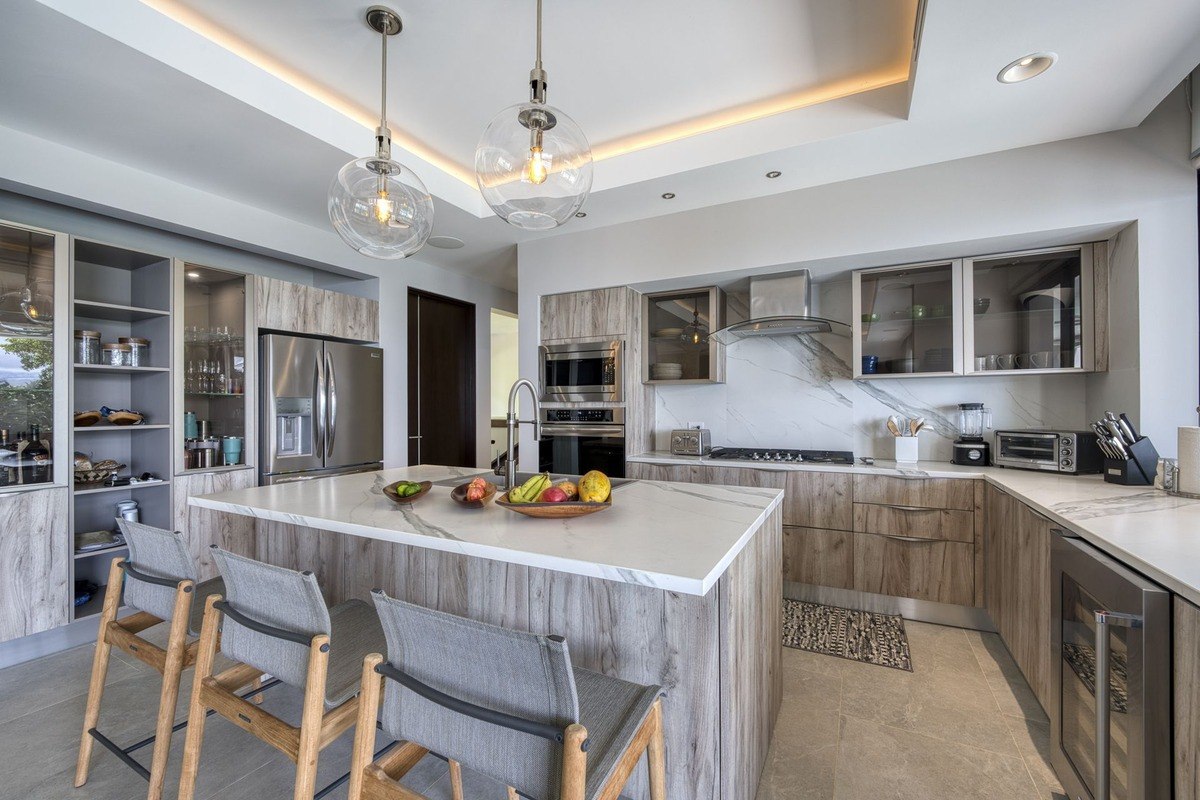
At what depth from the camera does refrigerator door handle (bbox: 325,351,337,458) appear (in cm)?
349

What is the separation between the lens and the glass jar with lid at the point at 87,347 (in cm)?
258

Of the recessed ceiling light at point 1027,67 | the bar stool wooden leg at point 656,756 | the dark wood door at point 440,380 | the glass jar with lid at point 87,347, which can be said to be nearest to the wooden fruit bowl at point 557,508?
the bar stool wooden leg at point 656,756

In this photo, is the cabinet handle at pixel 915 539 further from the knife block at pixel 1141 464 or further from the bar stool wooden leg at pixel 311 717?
the bar stool wooden leg at pixel 311 717

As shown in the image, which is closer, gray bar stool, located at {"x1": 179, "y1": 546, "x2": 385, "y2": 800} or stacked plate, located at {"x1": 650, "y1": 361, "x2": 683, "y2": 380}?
gray bar stool, located at {"x1": 179, "y1": 546, "x2": 385, "y2": 800}

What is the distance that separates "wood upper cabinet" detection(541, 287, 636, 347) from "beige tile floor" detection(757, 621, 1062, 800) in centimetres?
230

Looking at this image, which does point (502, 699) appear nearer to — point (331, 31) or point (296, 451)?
point (331, 31)

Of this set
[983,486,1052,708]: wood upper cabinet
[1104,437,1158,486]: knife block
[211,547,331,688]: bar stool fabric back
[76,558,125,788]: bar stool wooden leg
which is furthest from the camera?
[1104,437,1158,486]: knife block

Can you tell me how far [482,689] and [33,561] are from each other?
2.81 metres

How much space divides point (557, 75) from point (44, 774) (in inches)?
Result: 128

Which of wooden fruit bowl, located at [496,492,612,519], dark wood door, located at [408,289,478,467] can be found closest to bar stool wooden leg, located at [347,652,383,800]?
wooden fruit bowl, located at [496,492,612,519]

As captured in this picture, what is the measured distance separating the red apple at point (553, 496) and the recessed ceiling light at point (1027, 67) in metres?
2.25

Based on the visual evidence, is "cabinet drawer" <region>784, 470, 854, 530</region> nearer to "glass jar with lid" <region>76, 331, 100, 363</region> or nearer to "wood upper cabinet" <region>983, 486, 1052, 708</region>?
"wood upper cabinet" <region>983, 486, 1052, 708</region>

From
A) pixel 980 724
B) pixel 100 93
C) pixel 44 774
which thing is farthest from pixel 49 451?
pixel 980 724

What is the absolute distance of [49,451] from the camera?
2.39 meters
